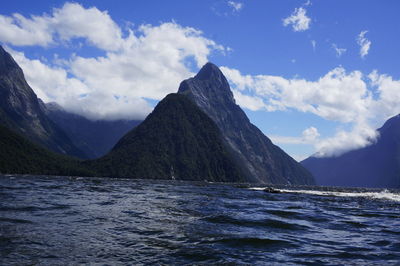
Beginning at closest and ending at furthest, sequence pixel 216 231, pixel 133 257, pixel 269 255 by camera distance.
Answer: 1. pixel 133 257
2. pixel 269 255
3. pixel 216 231

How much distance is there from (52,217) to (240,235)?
1530cm

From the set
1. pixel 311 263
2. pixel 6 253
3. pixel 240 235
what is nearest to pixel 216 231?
pixel 240 235

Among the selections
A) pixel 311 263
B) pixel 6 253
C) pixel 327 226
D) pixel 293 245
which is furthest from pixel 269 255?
pixel 327 226

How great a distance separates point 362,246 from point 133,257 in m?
16.2

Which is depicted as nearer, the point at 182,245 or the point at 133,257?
the point at 133,257

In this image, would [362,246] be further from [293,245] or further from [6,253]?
[6,253]

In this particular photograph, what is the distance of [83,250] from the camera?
17.0m

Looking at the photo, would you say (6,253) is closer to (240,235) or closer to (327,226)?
(240,235)

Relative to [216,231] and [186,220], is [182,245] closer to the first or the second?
[216,231]

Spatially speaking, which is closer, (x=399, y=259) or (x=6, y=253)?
(x=6, y=253)

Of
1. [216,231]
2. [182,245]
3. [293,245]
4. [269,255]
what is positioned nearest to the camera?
[269,255]

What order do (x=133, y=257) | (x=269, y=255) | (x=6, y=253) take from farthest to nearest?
(x=269, y=255)
(x=133, y=257)
(x=6, y=253)

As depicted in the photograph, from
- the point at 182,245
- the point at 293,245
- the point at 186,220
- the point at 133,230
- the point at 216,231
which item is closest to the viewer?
the point at 182,245

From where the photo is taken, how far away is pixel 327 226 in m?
33.5
